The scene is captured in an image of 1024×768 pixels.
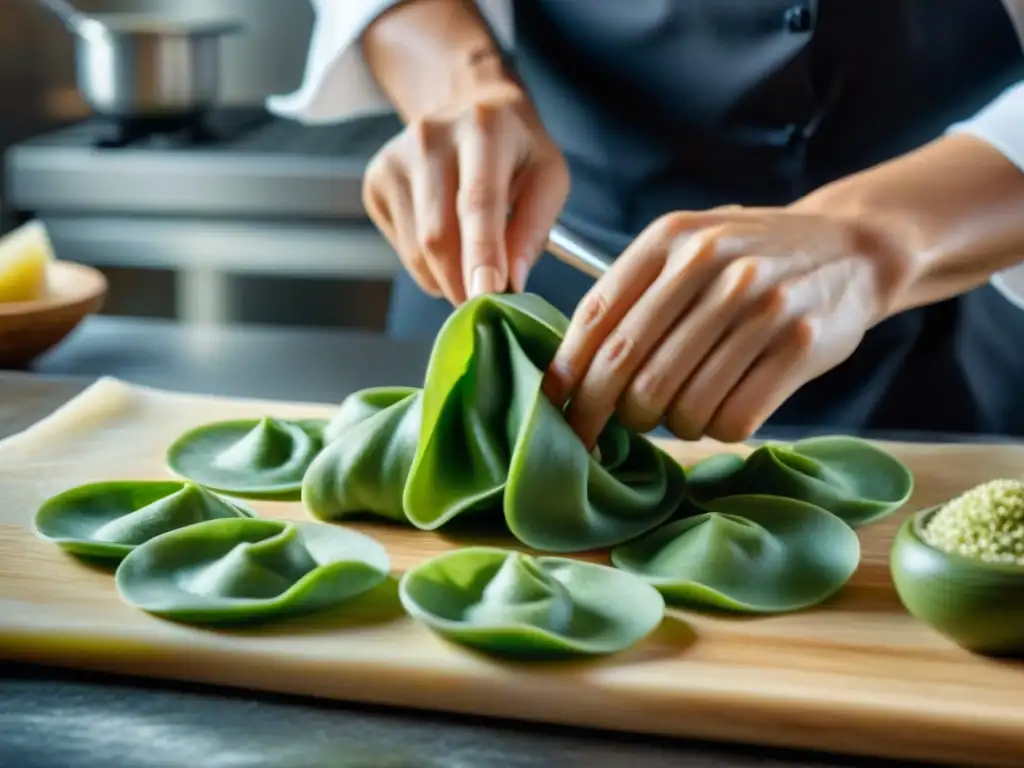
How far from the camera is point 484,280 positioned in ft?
3.17

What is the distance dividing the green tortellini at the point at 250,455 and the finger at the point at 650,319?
217 millimetres

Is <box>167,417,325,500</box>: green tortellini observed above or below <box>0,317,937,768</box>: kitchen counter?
below

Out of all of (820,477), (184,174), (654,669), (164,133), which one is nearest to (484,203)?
(820,477)

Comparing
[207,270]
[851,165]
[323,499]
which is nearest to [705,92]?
[851,165]

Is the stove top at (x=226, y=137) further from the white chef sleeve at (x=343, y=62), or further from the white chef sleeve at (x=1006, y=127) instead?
the white chef sleeve at (x=1006, y=127)

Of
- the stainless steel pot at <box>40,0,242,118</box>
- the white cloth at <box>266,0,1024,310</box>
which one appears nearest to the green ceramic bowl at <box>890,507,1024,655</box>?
the white cloth at <box>266,0,1024,310</box>

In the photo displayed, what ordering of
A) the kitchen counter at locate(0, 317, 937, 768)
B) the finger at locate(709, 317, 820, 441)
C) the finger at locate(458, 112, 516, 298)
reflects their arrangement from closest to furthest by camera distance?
the kitchen counter at locate(0, 317, 937, 768), the finger at locate(709, 317, 820, 441), the finger at locate(458, 112, 516, 298)

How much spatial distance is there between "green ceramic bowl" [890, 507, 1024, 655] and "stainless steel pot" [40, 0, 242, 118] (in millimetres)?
1505

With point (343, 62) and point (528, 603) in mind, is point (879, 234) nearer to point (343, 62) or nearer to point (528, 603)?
point (528, 603)

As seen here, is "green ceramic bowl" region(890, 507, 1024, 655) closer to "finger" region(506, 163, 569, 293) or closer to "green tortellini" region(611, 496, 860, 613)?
"green tortellini" region(611, 496, 860, 613)

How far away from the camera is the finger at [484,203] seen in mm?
978

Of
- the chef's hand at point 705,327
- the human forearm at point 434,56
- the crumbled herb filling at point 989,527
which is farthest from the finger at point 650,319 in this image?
the human forearm at point 434,56

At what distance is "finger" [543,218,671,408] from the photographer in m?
0.85

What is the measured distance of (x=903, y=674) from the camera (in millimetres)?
686
